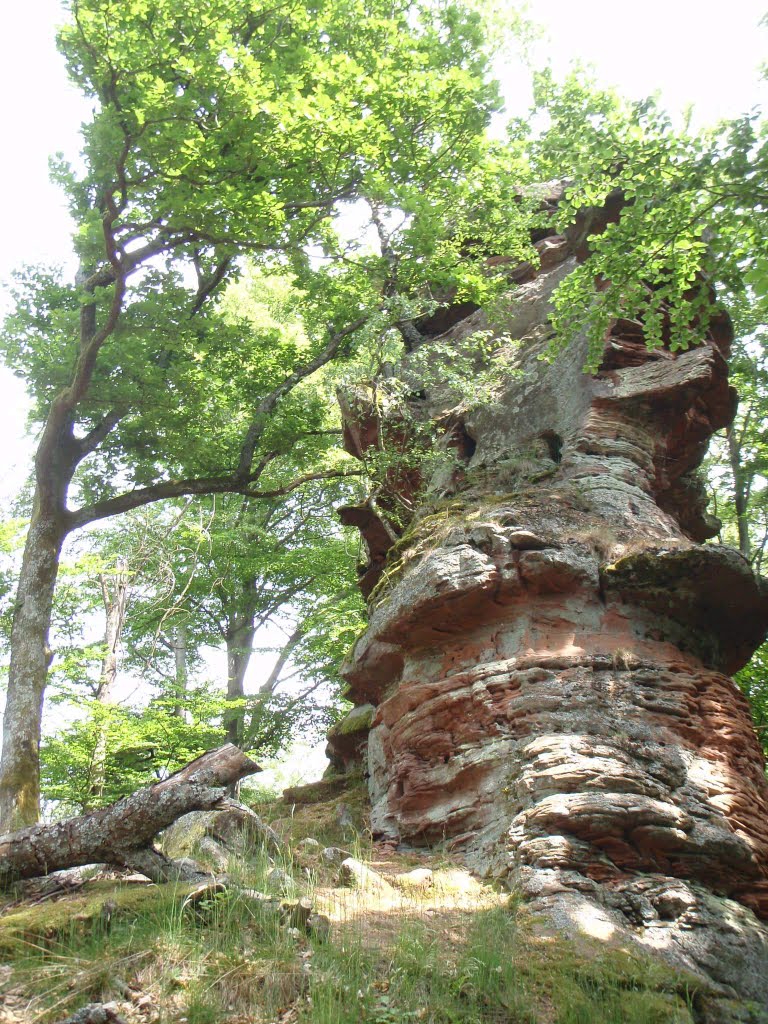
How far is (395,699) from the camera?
948cm

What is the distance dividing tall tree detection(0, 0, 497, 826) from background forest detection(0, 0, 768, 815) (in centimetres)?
5

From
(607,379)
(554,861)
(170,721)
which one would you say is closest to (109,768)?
(170,721)

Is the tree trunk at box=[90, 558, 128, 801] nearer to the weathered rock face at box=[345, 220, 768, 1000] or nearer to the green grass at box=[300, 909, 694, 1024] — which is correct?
the weathered rock face at box=[345, 220, 768, 1000]

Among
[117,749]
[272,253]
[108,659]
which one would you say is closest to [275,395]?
[272,253]

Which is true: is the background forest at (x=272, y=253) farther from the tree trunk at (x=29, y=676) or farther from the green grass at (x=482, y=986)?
the green grass at (x=482, y=986)

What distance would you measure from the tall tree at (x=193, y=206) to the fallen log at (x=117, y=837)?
12.9 ft

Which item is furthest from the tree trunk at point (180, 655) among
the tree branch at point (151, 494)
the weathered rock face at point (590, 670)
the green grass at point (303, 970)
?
the green grass at point (303, 970)

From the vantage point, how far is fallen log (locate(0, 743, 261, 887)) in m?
5.68

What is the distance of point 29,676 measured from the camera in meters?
10.1

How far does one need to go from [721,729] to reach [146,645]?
1675cm

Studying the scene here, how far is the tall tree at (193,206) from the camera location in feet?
33.7

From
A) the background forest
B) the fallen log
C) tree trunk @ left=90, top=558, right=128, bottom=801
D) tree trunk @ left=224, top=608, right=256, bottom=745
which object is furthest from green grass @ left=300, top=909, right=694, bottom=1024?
tree trunk @ left=224, top=608, right=256, bottom=745

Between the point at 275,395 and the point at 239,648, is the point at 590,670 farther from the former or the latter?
the point at 239,648

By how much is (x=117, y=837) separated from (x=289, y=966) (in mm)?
1855
